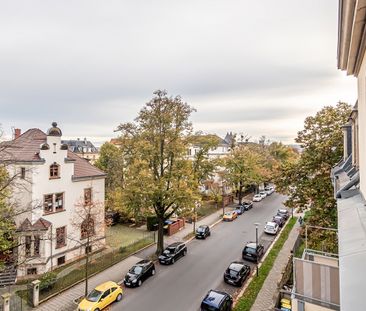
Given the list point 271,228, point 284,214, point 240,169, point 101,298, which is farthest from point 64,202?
point 240,169

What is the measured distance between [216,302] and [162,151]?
1156 centimetres

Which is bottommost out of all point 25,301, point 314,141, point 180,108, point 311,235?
point 25,301

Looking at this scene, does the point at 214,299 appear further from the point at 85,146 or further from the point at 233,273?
the point at 85,146

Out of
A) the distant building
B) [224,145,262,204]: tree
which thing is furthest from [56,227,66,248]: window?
the distant building

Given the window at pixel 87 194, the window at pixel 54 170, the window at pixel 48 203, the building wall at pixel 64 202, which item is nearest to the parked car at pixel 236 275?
the building wall at pixel 64 202

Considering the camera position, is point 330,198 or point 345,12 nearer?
point 345,12

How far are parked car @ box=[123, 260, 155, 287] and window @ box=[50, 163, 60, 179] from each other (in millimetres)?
9036

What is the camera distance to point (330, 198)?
15445 mm

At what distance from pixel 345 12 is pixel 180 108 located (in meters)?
17.9

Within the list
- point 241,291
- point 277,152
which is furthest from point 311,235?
point 277,152

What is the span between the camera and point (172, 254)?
20922 millimetres

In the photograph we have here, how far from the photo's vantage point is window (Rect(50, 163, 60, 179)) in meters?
20.4

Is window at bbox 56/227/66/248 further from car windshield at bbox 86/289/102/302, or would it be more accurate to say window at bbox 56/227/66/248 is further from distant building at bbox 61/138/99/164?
distant building at bbox 61/138/99/164

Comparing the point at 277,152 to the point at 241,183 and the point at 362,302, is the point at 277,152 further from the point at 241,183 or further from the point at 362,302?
the point at 362,302
